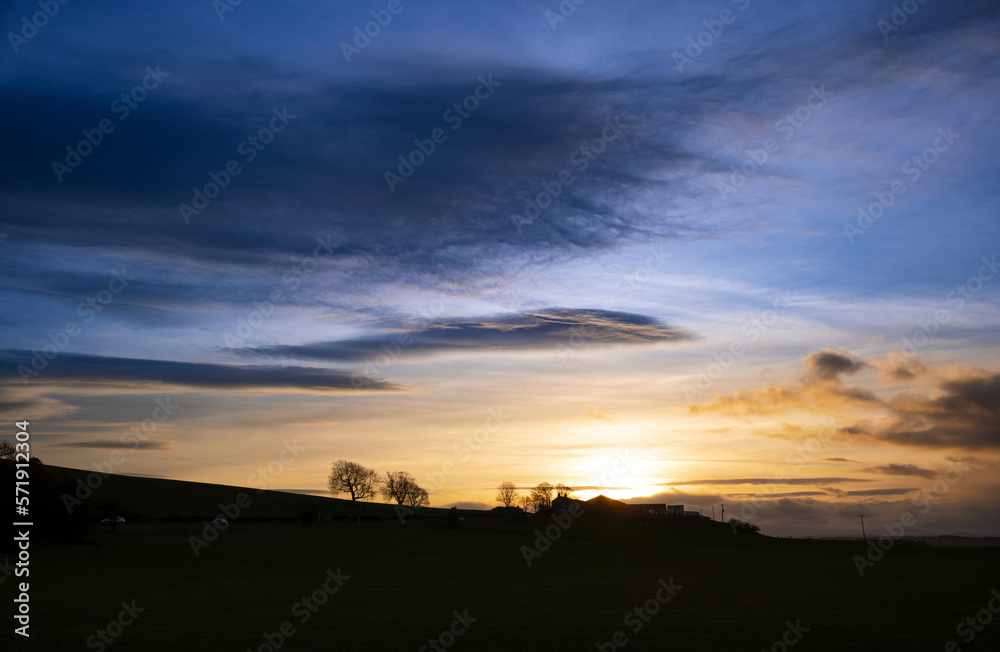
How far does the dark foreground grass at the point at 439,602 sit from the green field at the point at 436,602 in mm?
106

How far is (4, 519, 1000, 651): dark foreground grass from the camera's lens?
21.1 metres

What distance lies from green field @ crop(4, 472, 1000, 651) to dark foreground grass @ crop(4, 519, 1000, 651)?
0.35ft

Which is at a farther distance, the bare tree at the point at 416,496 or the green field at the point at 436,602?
the bare tree at the point at 416,496

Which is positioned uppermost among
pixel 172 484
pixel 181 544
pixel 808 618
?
pixel 172 484

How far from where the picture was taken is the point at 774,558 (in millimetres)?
88938

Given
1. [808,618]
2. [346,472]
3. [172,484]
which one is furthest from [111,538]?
[346,472]

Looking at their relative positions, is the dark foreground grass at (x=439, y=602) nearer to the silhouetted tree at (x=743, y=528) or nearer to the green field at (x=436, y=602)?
the green field at (x=436, y=602)

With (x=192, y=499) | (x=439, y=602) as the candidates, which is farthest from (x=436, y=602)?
(x=192, y=499)

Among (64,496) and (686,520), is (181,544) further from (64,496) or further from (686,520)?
(686,520)

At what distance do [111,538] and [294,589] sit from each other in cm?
4374

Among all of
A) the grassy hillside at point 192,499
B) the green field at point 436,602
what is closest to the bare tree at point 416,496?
the grassy hillside at point 192,499

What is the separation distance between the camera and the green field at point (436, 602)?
21.1m

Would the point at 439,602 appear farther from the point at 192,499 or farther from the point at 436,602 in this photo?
the point at 192,499

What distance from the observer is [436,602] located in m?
33.1
